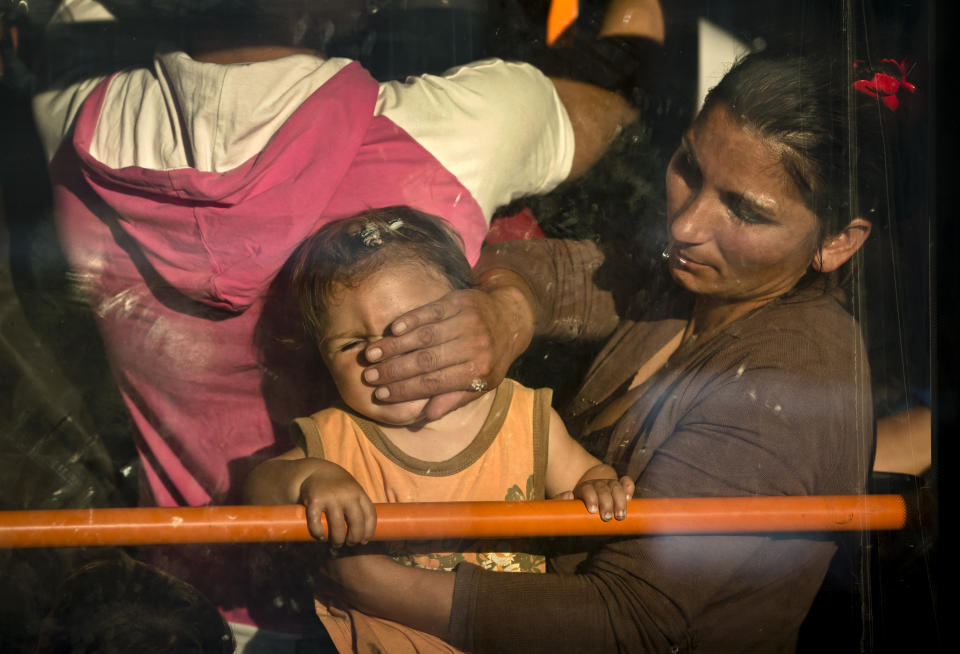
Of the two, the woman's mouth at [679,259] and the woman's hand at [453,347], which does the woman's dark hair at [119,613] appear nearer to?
the woman's hand at [453,347]

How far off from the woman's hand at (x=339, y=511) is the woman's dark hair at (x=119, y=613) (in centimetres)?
17

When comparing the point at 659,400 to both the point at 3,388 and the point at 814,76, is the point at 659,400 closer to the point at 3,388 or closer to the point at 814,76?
the point at 814,76

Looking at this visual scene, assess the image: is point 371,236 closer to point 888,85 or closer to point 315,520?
point 315,520

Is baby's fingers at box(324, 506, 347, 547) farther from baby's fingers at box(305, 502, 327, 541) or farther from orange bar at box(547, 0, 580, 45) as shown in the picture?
orange bar at box(547, 0, 580, 45)

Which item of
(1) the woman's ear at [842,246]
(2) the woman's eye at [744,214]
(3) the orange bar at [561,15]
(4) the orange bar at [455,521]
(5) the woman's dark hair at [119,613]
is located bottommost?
(5) the woman's dark hair at [119,613]

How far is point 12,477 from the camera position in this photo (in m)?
0.75

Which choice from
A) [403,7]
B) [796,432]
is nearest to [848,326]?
[796,432]

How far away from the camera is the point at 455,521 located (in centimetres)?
71

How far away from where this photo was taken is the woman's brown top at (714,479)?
2.43 feet

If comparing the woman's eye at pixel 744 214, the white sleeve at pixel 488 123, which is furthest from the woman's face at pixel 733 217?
the white sleeve at pixel 488 123

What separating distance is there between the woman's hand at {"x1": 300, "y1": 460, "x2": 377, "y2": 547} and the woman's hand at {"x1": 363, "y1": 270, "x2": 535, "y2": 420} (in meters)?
0.09

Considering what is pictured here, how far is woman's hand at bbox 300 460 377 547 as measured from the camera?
2.26 feet

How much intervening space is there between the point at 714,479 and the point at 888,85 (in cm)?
40

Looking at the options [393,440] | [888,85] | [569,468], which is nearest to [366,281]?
[393,440]
